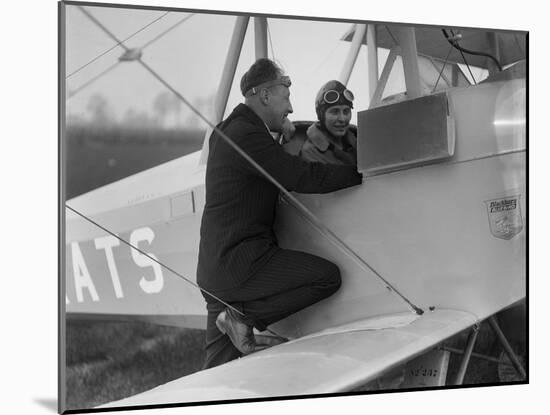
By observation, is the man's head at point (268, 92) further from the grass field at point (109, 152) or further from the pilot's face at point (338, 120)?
the grass field at point (109, 152)

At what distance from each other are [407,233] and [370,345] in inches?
23.3

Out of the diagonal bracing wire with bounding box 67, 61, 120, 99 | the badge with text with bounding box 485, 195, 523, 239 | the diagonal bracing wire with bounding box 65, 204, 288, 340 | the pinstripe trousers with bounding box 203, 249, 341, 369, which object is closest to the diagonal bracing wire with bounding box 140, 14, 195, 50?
the diagonal bracing wire with bounding box 67, 61, 120, 99

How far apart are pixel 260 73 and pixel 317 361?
1172mm

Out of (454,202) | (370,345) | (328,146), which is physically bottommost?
(370,345)

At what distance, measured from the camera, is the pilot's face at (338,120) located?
153 inches

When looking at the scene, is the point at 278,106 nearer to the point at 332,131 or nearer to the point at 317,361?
the point at 332,131

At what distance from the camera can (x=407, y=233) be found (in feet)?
12.7

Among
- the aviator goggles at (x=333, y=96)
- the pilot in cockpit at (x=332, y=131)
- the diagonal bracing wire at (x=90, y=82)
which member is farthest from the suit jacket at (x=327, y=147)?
the diagonal bracing wire at (x=90, y=82)

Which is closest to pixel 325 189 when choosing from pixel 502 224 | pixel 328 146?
pixel 328 146

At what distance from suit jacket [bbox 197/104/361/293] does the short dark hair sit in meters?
0.09

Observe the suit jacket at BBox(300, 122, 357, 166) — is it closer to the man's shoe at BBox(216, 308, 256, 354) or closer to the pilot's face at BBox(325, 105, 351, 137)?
the pilot's face at BBox(325, 105, 351, 137)

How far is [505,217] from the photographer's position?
4086 millimetres

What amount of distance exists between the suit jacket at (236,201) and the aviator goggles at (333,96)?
0.31 metres

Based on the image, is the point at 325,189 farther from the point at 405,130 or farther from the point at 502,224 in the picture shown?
the point at 502,224
